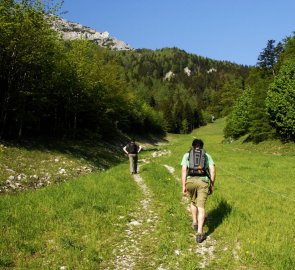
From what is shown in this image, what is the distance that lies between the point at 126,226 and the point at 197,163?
338 cm

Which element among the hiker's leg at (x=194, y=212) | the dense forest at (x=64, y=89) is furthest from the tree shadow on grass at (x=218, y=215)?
the dense forest at (x=64, y=89)

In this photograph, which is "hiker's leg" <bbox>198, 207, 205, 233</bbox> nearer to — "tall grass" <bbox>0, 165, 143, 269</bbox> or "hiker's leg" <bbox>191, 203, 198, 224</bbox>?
"hiker's leg" <bbox>191, 203, 198, 224</bbox>

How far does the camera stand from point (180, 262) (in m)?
9.40

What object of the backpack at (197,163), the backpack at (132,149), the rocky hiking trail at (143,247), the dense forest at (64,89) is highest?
the dense forest at (64,89)

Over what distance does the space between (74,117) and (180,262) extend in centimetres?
4739

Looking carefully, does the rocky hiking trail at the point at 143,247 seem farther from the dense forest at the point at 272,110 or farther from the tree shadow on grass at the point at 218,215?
the dense forest at the point at 272,110

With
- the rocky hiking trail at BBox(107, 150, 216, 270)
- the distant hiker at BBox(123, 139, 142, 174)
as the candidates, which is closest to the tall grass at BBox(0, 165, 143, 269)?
the rocky hiking trail at BBox(107, 150, 216, 270)

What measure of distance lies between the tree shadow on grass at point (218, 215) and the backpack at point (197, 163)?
1.99m

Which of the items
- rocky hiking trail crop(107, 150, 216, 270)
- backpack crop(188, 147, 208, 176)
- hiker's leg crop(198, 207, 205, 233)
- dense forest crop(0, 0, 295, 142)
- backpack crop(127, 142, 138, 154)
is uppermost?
dense forest crop(0, 0, 295, 142)

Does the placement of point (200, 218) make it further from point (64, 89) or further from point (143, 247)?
point (64, 89)

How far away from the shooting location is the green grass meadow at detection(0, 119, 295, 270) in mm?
9464

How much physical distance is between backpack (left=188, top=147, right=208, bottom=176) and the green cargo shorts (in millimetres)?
197

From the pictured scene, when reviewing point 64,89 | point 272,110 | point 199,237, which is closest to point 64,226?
point 199,237

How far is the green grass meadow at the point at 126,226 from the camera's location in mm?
9464
